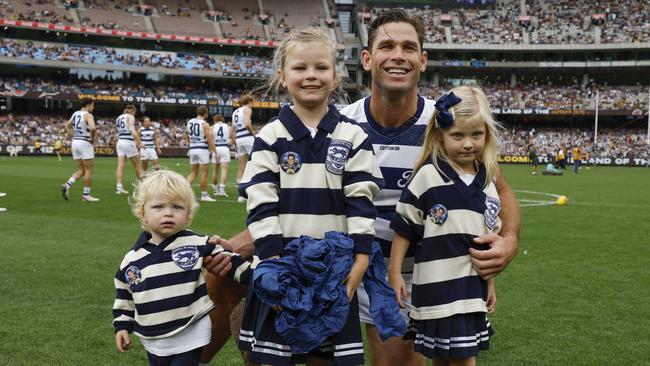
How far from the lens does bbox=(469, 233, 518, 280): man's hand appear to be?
9.11 feet

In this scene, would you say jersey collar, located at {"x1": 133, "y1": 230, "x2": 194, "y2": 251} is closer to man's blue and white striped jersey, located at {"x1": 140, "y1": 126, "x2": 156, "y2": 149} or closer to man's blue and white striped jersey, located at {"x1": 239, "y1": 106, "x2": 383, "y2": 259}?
man's blue and white striped jersey, located at {"x1": 239, "y1": 106, "x2": 383, "y2": 259}

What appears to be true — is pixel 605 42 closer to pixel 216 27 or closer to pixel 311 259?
pixel 216 27

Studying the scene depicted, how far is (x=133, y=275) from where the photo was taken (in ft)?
9.58

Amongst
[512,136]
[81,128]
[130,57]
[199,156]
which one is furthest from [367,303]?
[130,57]

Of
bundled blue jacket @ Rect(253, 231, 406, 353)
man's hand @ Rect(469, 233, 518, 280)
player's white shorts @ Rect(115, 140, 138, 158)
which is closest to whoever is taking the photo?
bundled blue jacket @ Rect(253, 231, 406, 353)

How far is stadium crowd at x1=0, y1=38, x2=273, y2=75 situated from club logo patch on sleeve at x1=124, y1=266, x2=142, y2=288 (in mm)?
49658

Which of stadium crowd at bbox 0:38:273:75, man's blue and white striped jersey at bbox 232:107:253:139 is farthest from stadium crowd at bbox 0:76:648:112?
man's blue and white striped jersey at bbox 232:107:253:139

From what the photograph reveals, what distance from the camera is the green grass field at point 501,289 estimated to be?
4164mm

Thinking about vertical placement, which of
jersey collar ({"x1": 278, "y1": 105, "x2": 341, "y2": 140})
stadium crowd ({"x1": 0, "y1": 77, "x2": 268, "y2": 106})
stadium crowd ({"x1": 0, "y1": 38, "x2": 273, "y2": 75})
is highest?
stadium crowd ({"x1": 0, "y1": 38, "x2": 273, "y2": 75})

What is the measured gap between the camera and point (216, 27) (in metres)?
61.3

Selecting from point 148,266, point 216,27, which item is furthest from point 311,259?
point 216,27

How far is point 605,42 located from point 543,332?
203 feet

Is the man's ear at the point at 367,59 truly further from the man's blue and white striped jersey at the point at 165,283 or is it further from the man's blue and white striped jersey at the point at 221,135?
the man's blue and white striped jersey at the point at 221,135

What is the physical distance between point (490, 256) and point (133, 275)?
1.76m
